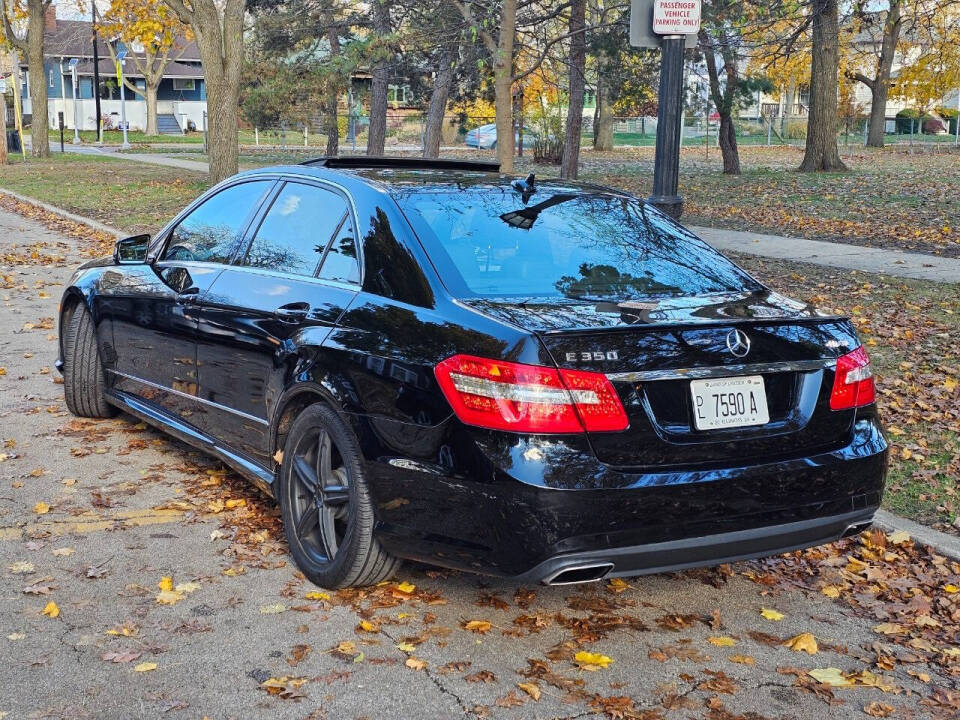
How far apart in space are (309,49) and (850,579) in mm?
34518

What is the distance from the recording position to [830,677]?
13.3 feet

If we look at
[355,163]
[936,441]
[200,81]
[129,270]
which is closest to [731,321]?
[355,163]

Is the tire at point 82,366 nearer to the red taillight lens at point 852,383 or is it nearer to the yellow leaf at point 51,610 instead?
the yellow leaf at point 51,610

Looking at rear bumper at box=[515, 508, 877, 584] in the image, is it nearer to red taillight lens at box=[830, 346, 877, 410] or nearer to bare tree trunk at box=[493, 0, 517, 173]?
red taillight lens at box=[830, 346, 877, 410]

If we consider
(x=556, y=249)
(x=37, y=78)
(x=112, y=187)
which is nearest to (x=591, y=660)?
(x=556, y=249)

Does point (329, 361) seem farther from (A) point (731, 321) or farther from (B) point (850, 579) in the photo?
(B) point (850, 579)

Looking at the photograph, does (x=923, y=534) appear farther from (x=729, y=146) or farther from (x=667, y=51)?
(x=729, y=146)

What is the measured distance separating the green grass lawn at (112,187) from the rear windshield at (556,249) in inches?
543

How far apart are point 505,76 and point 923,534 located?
12029 mm

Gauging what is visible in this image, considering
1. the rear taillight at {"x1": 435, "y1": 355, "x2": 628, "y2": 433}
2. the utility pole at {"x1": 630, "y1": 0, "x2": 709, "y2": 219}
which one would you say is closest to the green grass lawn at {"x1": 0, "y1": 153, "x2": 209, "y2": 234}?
the utility pole at {"x1": 630, "y1": 0, "x2": 709, "y2": 219}

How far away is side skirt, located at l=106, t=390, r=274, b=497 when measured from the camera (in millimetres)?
5199

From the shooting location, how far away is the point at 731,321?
13.6 ft

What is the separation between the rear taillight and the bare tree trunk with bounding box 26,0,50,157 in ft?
122

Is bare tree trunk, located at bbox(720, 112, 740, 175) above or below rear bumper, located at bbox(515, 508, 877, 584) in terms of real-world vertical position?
above
